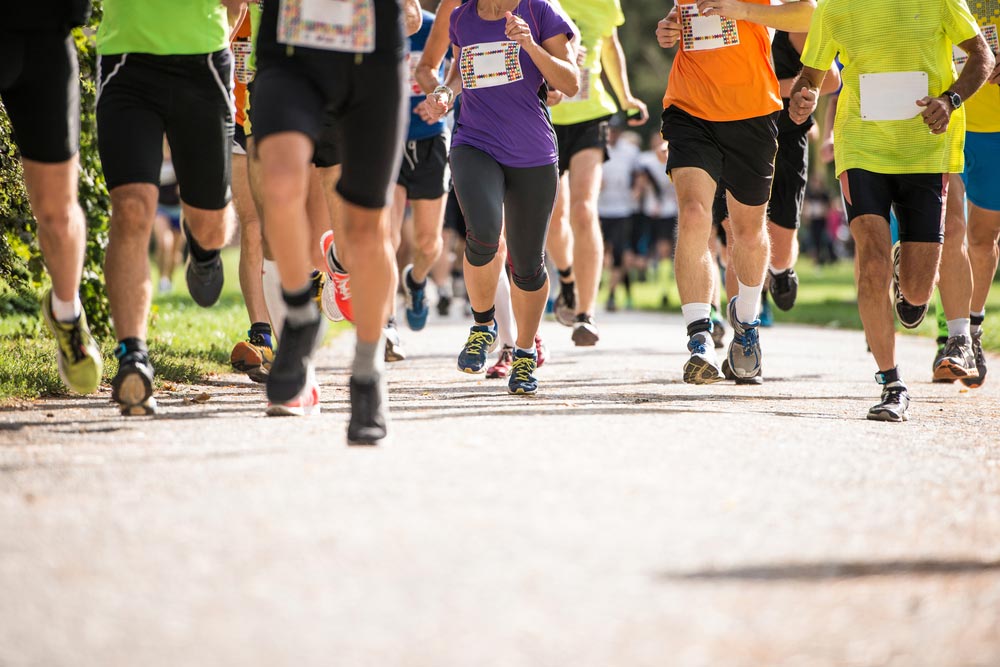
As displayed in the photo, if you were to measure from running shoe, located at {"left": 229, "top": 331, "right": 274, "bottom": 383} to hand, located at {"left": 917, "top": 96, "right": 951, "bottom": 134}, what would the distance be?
350 centimetres

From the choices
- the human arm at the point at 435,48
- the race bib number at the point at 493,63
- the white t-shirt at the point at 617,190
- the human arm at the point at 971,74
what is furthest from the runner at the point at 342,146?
the white t-shirt at the point at 617,190

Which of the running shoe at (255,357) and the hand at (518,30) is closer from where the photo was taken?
the hand at (518,30)

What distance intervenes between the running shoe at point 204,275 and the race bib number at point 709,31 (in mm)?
2953

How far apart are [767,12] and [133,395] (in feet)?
13.3

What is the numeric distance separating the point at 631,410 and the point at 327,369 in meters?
3.02

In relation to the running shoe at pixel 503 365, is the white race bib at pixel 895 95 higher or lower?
higher

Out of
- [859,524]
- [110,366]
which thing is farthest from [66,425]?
[859,524]

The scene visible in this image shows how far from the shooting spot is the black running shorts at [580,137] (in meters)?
9.22

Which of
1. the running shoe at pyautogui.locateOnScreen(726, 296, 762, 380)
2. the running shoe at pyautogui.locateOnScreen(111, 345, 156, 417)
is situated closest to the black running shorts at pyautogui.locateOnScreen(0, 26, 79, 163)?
the running shoe at pyautogui.locateOnScreen(111, 345, 156, 417)

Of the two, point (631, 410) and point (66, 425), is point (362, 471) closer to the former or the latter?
point (66, 425)

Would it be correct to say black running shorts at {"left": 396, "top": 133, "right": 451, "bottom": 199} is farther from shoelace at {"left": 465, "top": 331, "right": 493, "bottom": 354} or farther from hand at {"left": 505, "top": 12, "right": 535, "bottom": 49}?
hand at {"left": 505, "top": 12, "right": 535, "bottom": 49}

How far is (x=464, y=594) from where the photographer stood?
2.61 meters

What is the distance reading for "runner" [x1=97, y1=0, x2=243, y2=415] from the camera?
5023 mm

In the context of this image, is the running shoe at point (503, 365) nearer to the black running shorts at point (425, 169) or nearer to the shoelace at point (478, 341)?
the shoelace at point (478, 341)
